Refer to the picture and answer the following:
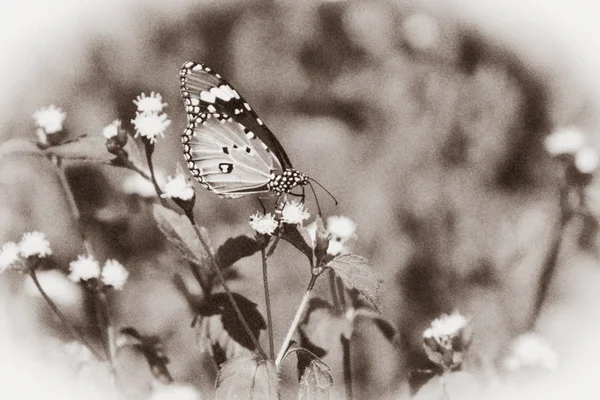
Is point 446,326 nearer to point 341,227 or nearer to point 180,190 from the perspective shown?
point 341,227

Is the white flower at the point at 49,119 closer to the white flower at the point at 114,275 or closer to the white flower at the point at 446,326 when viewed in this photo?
the white flower at the point at 114,275

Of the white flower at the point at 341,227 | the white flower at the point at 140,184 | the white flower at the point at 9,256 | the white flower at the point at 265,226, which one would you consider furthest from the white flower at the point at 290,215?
the white flower at the point at 9,256

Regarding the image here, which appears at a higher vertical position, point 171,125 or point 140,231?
point 171,125

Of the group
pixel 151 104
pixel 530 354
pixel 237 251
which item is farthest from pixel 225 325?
pixel 530 354

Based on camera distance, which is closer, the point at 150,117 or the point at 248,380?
the point at 248,380

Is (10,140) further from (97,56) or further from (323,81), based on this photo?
(323,81)

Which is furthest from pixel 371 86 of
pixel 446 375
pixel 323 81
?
pixel 446 375

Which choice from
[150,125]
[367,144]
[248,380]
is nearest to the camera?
[248,380]
